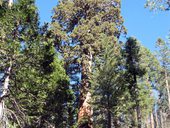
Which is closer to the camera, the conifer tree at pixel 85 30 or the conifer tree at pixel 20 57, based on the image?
the conifer tree at pixel 20 57

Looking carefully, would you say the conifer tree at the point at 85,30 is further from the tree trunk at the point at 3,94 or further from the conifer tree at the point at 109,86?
the tree trunk at the point at 3,94

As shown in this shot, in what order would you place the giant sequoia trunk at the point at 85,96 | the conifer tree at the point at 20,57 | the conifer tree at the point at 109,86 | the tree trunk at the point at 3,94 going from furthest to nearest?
the conifer tree at the point at 109,86 → the giant sequoia trunk at the point at 85,96 → the conifer tree at the point at 20,57 → the tree trunk at the point at 3,94

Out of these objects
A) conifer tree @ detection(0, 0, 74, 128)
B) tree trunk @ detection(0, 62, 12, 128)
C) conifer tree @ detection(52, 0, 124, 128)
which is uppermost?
conifer tree @ detection(52, 0, 124, 128)

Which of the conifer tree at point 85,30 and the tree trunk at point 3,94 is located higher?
the conifer tree at point 85,30

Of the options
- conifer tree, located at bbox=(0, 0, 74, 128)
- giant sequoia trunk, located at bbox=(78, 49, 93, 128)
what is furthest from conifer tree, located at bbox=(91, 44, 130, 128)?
conifer tree, located at bbox=(0, 0, 74, 128)

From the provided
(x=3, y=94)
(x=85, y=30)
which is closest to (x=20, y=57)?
(x=3, y=94)

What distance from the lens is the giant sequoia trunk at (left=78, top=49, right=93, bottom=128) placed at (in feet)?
71.6

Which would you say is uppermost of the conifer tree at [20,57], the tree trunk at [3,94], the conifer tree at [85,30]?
the conifer tree at [85,30]

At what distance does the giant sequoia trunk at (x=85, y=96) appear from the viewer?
71.6 feet

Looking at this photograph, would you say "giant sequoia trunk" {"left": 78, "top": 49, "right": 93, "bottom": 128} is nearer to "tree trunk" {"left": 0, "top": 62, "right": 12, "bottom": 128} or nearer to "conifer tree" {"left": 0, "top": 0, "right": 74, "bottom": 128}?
"conifer tree" {"left": 0, "top": 0, "right": 74, "bottom": 128}

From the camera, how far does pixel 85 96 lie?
76.4 feet

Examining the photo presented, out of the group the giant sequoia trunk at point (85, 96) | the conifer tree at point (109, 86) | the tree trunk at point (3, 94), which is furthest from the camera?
the conifer tree at point (109, 86)

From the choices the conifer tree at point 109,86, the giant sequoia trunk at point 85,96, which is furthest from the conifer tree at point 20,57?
the conifer tree at point 109,86

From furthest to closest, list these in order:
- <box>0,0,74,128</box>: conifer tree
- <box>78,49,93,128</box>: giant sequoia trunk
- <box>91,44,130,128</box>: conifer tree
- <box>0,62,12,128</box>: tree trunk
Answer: <box>91,44,130,128</box>: conifer tree < <box>78,49,93,128</box>: giant sequoia trunk < <box>0,0,74,128</box>: conifer tree < <box>0,62,12,128</box>: tree trunk
